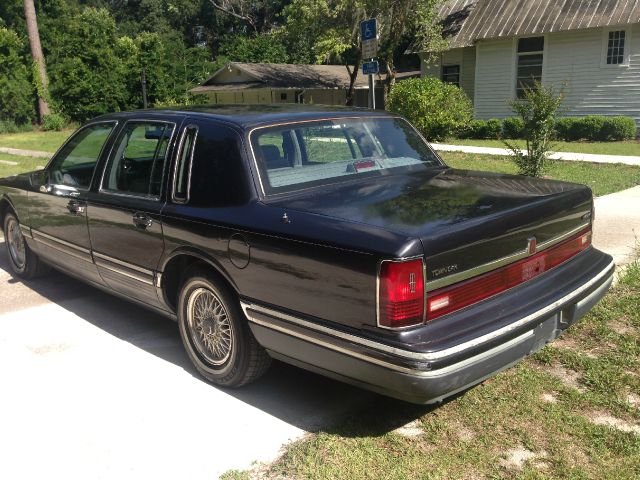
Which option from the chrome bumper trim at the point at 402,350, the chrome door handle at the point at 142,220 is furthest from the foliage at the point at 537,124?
the chrome door handle at the point at 142,220

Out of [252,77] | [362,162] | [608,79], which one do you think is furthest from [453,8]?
[362,162]

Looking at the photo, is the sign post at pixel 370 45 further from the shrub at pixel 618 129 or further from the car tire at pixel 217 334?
the shrub at pixel 618 129

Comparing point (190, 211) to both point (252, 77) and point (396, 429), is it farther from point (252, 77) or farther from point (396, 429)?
point (252, 77)

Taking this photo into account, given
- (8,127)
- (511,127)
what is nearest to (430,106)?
(511,127)

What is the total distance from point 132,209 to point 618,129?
18.0 metres

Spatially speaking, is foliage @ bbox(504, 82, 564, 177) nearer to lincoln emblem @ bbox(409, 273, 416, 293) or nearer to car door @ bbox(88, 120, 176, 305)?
car door @ bbox(88, 120, 176, 305)

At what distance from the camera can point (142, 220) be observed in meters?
4.18

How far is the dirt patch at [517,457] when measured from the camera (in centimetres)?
297

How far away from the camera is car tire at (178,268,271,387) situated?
3.64 m

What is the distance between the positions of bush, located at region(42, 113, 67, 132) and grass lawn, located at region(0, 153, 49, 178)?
13980 mm

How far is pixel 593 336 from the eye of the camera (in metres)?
4.34

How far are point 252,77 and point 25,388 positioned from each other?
105 ft

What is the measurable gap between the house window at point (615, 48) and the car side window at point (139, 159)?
1928 cm

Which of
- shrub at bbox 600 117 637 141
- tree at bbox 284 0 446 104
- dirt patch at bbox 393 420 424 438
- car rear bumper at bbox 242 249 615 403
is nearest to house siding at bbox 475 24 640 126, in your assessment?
shrub at bbox 600 117 637 141
